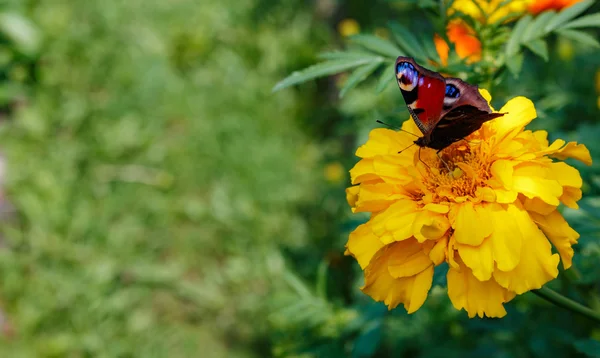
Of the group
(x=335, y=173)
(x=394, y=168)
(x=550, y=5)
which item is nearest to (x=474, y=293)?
(x=394, y=168)

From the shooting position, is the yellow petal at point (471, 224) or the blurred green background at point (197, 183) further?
the blurred green background at point (197, 183)

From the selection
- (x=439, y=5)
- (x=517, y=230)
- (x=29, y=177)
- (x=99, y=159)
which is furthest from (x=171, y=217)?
(x=517, y=230)

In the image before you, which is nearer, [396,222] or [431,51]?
[396,222]

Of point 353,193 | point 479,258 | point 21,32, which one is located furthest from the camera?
point 21,32

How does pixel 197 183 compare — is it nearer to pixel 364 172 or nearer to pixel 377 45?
pixel 377 45

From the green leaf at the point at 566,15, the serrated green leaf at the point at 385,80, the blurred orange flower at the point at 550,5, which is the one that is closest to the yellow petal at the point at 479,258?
the serrated green leaf at the point at 385,80

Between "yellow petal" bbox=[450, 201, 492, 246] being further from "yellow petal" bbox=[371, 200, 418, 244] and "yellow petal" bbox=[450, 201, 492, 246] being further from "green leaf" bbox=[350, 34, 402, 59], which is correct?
"green leaf" bbox=[350, 34, 402, 59]

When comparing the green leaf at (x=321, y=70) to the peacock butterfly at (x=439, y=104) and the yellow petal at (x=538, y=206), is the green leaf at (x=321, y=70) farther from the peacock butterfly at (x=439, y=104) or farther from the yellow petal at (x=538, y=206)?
the yellow petal at (x=538, y=206)
